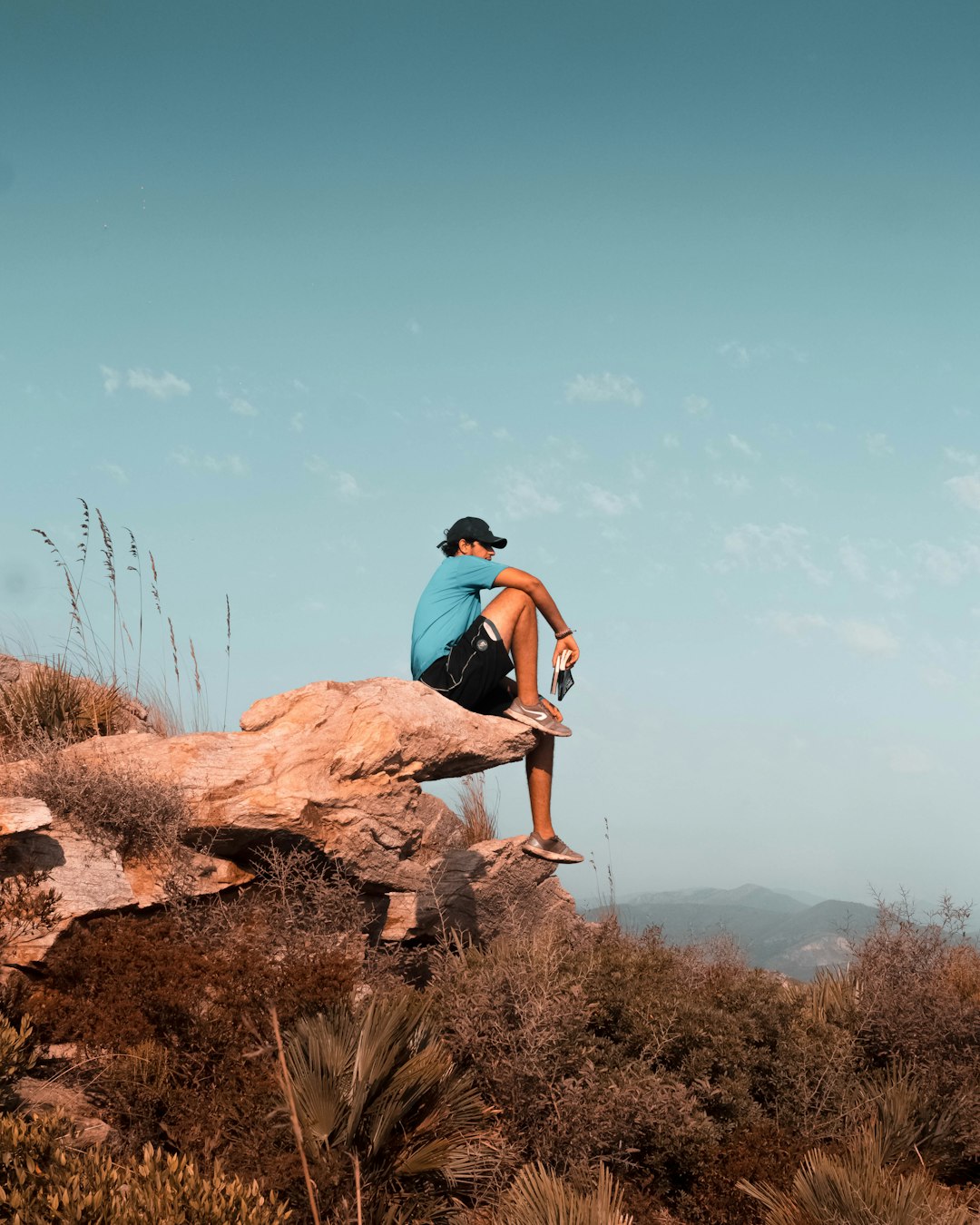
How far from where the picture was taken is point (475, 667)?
7031mm

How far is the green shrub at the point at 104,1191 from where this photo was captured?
3.21m

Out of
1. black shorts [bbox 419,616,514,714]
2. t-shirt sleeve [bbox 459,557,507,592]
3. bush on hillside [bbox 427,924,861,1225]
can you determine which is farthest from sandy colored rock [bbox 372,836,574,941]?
t-shirt sleeve [bbox 459,557,507,592]

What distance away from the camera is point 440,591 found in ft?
24.1

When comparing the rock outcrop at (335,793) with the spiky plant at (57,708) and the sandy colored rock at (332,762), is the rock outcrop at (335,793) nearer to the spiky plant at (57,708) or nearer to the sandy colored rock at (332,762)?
the sandy colored rock at (332,762)

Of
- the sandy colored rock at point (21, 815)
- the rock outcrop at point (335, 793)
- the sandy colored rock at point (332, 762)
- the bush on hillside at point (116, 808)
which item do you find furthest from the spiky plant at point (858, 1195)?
the sandy colored rock at point (21, 815)

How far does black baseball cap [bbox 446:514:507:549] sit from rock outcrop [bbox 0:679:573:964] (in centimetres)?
130

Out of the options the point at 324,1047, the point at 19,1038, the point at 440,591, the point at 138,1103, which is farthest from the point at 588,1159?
the point at 440,591

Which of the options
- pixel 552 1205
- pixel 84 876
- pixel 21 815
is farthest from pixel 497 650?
pixel 552 1205

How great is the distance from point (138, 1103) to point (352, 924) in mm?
1787

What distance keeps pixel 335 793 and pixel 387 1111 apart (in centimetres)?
224

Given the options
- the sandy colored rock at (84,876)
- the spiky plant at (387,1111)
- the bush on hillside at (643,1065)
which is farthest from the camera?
the bush on hillside at (643,1065)

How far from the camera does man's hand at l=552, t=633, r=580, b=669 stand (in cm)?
723

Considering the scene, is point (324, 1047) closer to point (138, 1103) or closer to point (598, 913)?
point (138, 1103)

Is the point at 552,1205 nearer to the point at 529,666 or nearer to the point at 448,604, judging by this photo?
the point at 529,666
